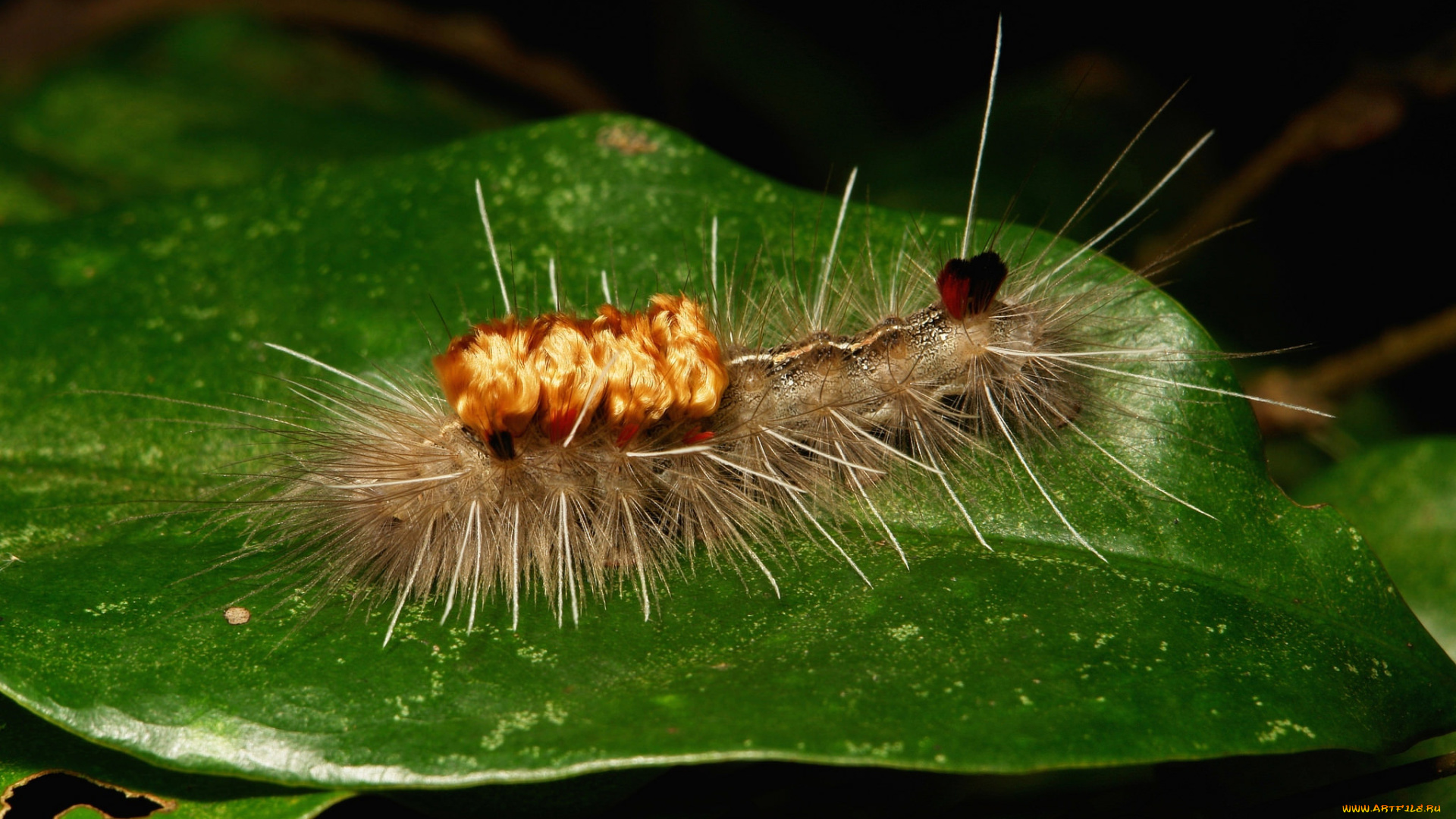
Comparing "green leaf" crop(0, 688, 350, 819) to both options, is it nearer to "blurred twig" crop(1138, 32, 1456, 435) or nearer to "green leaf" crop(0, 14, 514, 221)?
"green leaf" crop(0, 14, 514, 221)

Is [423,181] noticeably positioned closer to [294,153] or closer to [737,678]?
[737,678]

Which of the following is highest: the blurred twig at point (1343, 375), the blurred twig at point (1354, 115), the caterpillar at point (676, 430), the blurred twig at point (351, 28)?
the blurred twig at point (351, 28)

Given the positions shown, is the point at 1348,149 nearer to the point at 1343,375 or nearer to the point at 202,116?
the point at 1343,375

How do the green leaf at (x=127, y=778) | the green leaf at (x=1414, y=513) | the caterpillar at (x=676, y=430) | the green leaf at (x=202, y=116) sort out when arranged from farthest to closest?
1. the green leaf at (x=202, y=116)
2. the green leaf at (x=1414, y=513)
3. the caterpillar at (x=676, y=430)
4. the green leaf at (x=127, y=778)

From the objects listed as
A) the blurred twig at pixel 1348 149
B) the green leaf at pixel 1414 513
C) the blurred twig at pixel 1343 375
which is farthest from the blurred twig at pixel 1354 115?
the green leaf at pixel 1414 513

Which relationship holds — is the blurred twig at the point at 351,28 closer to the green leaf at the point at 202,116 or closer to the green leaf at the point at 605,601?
the green leaf at the point at 202,116

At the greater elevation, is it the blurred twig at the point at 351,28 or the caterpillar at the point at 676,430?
the blurred twig at the point at 351,28

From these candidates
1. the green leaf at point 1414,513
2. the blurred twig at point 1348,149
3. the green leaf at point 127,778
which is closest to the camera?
the green leaf at point 127,778

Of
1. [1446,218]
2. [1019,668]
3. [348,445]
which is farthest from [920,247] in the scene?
[1446,218]
